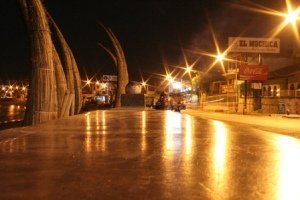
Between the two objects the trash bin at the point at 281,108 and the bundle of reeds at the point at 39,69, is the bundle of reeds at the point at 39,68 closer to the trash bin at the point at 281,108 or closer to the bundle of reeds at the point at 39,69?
the bundle of reeds at the point at 39,69

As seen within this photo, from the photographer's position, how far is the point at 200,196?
403 cm

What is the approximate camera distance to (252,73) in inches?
1879

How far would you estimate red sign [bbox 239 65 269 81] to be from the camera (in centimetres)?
4769

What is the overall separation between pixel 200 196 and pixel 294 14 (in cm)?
2262

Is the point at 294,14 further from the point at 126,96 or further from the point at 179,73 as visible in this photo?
the point at 179,73

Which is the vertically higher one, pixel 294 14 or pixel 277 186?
pixel 294 14

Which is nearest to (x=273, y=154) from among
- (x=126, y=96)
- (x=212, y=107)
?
(x=126, y=96)

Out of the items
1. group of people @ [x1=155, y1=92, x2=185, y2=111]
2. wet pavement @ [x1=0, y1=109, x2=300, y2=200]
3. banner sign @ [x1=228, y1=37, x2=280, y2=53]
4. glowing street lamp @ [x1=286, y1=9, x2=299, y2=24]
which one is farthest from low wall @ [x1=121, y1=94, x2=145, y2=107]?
banner sign @ [x1=228, y1=37, x2=280, y2=53]

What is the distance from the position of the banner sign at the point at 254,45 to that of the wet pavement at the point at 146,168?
4684 cm

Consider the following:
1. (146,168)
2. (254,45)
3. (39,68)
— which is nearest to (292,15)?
(39,68)


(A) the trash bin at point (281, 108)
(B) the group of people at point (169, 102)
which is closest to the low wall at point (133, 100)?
(B) the group of people at point (169, 102)

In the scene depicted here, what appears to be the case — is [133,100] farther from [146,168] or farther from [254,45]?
[146,168]

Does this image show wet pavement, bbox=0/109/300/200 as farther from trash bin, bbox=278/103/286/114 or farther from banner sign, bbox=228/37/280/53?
banner sign, bbox=228/37/280/53

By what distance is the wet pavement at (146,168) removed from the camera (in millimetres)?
4152
